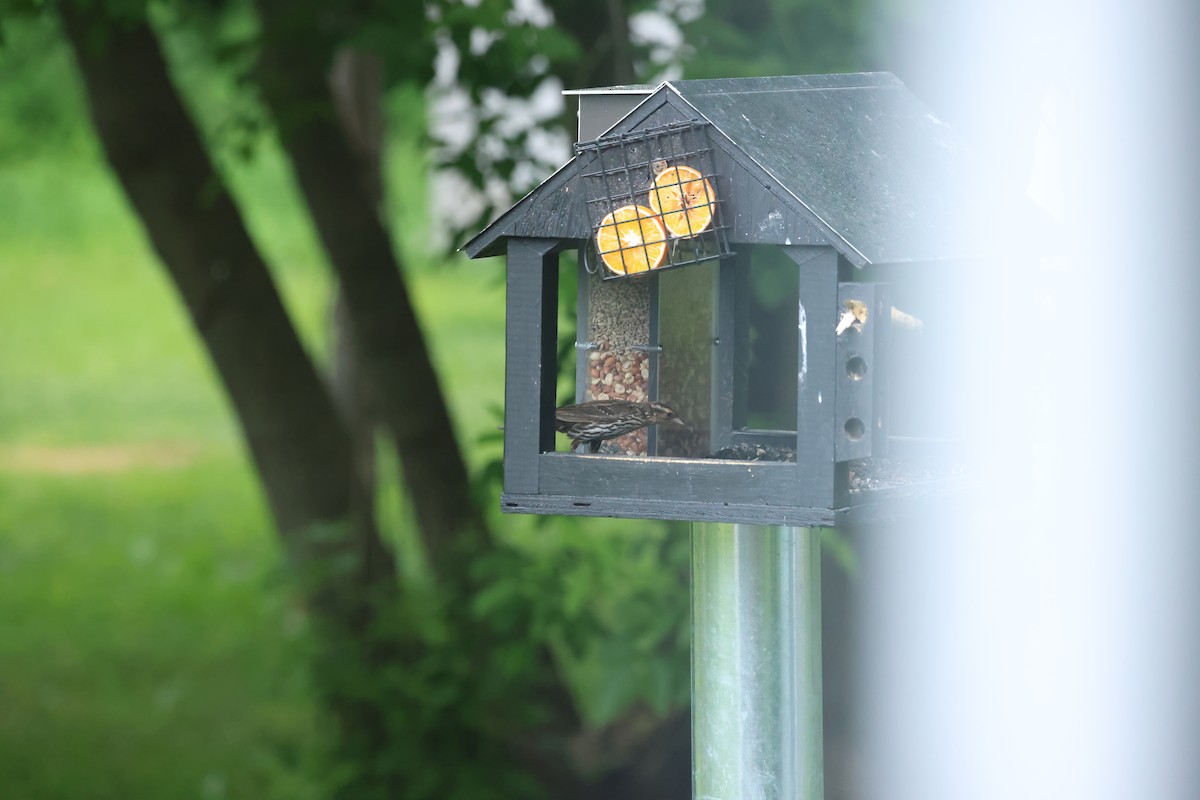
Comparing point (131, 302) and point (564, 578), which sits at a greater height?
point (131, 302)

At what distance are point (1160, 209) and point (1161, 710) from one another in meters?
0.93

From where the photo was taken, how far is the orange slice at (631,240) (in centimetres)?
220

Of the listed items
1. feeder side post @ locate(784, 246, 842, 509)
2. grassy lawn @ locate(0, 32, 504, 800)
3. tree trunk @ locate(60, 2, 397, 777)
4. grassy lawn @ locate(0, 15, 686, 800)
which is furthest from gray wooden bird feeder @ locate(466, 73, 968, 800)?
tree trunk @ locate(60, 2, 397, 777)

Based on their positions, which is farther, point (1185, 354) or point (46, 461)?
point (46, 461)

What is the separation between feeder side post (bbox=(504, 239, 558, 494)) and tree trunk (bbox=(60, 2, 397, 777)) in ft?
9.27

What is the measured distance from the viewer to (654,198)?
216 cm

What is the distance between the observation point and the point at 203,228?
199 inches

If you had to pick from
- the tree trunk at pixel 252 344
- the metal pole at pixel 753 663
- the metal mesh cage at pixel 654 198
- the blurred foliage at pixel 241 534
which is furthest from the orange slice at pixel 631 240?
the tree trunk at pixel 252 344

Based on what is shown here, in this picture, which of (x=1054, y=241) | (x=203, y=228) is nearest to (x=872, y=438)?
(x=1054, y=241)

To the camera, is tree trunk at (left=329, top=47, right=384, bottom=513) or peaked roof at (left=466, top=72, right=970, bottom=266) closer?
peaked roof at (left=466, top=72, right=970, bottom=266)

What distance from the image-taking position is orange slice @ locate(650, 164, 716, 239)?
2150 mm

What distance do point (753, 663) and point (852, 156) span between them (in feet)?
2.63

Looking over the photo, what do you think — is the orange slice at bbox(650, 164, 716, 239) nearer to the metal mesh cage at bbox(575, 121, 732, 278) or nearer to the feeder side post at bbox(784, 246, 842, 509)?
the metal mesh cage at bbox(575, 121, 732, 278)

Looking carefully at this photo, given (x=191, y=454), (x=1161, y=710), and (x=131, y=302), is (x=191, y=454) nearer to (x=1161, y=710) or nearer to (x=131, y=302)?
(x=131, y=302)
